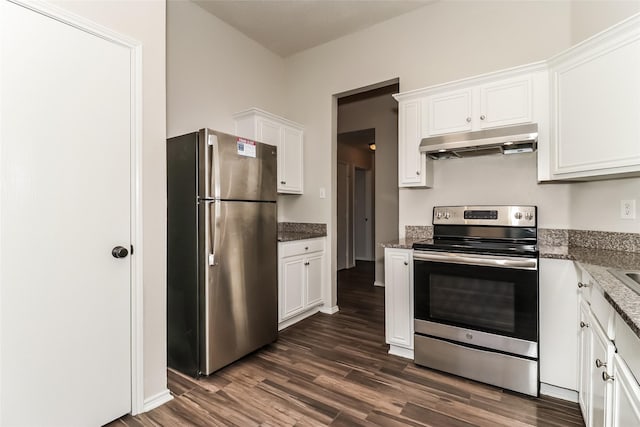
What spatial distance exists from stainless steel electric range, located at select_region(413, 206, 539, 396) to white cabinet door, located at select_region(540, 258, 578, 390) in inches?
3.7

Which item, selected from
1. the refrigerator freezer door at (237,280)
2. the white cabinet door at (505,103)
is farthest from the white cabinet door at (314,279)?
the white cabinet door at (505,103)

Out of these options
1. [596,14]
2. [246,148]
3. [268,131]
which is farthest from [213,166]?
[596,14]

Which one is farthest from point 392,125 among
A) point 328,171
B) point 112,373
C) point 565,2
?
point 112,373

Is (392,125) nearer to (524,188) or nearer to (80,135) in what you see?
(524,188)

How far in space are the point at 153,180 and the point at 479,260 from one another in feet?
6.93

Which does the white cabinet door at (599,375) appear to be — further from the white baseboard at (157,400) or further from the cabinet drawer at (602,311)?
the white baseboard at (157,400)

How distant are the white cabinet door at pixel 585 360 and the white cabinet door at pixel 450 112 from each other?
4.73 feet

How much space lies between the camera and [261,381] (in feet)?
6.97

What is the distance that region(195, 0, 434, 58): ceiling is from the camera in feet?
9.39

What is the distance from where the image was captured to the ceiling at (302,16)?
2.86 metres

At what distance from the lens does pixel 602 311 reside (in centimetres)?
127

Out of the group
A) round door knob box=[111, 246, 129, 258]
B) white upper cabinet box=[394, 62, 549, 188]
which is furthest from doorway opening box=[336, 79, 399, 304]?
round door knob box=[111, 246, 129, 258]

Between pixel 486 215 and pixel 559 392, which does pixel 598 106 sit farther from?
pixel 559 392

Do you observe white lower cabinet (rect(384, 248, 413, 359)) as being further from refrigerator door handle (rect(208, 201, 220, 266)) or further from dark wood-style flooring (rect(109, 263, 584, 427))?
refrigerator door handle (rect(208, 201, 220, 266))
